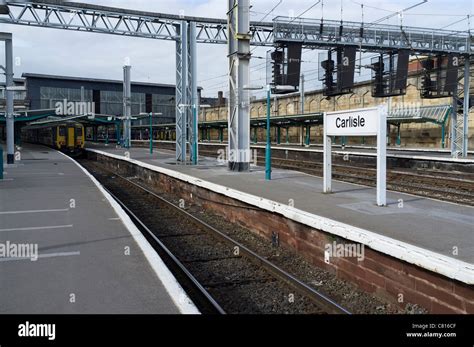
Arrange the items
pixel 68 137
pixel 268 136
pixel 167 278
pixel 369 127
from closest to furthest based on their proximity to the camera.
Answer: pixel 167 278, pixel 369 127, pixel 268 136, pixel 68 137

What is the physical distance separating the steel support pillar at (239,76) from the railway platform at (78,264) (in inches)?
262

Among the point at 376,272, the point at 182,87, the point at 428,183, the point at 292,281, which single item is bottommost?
the point at 292,281

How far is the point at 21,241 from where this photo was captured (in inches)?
285

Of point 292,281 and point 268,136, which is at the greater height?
point 268,136

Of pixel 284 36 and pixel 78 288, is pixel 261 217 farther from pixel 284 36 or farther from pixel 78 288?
pixel 284 36

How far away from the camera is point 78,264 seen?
19.8 feet

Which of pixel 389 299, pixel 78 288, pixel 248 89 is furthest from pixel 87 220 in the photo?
pixel 248 89

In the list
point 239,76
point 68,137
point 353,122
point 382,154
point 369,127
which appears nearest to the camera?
point 382,154

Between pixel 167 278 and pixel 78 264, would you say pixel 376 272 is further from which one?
pixel 78 264

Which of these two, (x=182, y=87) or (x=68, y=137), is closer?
(x=182, y=87)

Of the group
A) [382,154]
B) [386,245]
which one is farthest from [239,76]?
[386,245]

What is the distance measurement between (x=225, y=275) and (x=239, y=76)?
10.4 m
